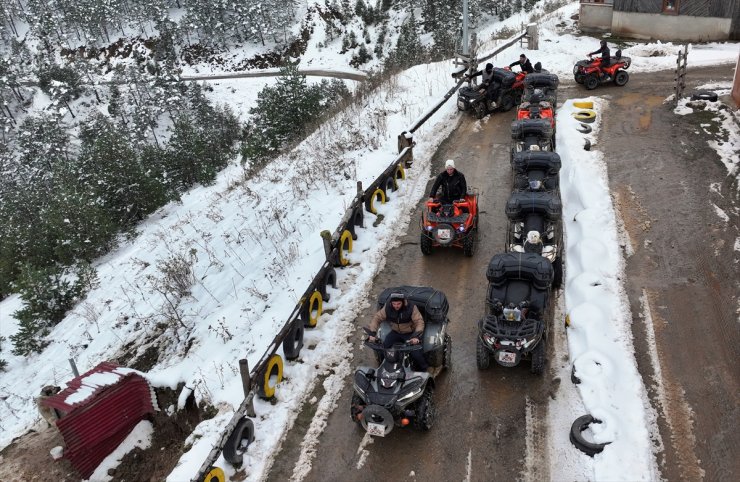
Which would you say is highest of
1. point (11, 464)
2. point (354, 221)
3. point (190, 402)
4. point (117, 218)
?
point (354, 221)

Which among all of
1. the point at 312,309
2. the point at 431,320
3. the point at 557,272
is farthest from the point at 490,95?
the point at 431,320

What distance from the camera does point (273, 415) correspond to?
7988 mm

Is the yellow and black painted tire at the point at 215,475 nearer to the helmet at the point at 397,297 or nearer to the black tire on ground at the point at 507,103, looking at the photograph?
the helmet at the point at 397,297

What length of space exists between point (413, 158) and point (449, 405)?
9599 millimetres

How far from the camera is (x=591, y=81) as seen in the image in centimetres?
1919

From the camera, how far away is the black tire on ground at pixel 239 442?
7.09 meters

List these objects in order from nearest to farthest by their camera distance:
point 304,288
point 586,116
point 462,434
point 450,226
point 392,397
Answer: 1. point 392,397
2. point 462,434
3. point 304,288
4. point 450,226
5. point 586,116

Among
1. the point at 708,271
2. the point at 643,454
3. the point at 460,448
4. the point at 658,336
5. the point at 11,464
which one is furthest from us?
the point at 708,271

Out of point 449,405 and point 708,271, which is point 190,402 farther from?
point 708,271

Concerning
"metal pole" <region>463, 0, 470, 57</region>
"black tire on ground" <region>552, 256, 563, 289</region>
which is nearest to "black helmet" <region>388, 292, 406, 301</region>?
"black tire on ground" <region>552, 256, 563, 289</region>

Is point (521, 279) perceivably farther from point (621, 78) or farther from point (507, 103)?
point (621, 78)

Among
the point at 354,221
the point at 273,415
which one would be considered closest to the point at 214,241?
the point at 354,221

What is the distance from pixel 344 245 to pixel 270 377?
157 inches

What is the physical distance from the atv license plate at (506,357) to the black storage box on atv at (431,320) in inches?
35.2
